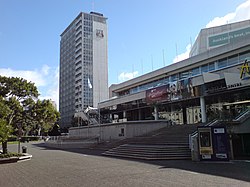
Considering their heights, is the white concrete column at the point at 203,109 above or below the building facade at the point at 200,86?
below

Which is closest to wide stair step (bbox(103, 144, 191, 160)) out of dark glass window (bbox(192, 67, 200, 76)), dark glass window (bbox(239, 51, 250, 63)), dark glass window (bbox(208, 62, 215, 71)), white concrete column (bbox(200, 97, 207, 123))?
white concrete column (bbox(200, 97, 207, 123))

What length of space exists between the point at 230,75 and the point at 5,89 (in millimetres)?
22204

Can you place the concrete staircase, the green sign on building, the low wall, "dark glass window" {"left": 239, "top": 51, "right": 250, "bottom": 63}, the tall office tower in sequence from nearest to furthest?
the concrete staircase, the low wall, "dark glass window" {"left": 239, "top": 51, "right": 250, "bottom": 63}, the green sign on building, the tall office tower

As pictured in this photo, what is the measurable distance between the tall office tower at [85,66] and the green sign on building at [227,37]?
70.9 m

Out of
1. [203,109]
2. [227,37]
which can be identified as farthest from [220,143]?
[227,37]

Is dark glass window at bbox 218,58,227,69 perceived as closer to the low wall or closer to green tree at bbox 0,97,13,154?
the low wall

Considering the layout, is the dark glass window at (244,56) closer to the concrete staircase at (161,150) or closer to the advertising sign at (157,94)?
the advertising sign at (157,94)

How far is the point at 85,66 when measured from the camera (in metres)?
116

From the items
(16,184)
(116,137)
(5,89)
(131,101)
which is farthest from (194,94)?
(16,184)

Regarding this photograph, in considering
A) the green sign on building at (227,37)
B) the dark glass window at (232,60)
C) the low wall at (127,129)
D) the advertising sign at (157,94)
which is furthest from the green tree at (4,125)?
the green sign on building at (227,37)

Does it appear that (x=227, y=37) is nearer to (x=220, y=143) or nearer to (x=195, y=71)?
(x=195, y=71)

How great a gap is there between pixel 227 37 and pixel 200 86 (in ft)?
61.4

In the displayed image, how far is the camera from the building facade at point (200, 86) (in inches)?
1110

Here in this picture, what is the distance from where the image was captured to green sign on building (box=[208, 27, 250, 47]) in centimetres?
4491
